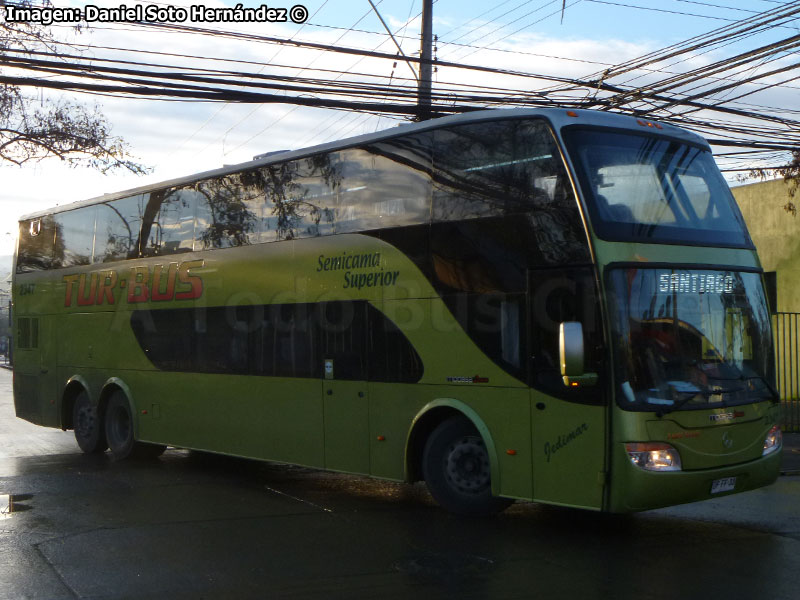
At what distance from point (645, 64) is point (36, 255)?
1087cm

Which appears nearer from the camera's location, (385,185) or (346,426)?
(385,185)

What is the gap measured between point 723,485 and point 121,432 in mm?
9622

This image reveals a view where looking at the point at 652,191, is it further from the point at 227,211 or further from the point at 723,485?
the point at 227,211

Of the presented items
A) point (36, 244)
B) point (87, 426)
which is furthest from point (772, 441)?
point (36, 244)

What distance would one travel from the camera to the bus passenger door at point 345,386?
412 inches

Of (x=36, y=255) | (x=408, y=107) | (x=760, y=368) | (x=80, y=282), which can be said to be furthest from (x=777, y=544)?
(x=36, y=255)

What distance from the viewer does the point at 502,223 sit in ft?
29.7


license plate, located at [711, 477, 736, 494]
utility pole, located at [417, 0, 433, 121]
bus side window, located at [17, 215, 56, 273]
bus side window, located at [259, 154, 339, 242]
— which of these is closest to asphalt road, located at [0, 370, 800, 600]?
license plate, located at [711, 477, 736, 494]

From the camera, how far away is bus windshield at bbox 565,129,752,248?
846 cm

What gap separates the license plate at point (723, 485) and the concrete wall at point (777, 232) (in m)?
15.6

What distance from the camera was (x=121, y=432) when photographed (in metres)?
14.9

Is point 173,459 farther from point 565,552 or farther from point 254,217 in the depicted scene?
point 565,552

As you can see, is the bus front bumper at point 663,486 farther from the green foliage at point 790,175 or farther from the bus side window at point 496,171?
the green foliage at point 790,175

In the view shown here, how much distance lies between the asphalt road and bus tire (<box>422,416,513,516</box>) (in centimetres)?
17
